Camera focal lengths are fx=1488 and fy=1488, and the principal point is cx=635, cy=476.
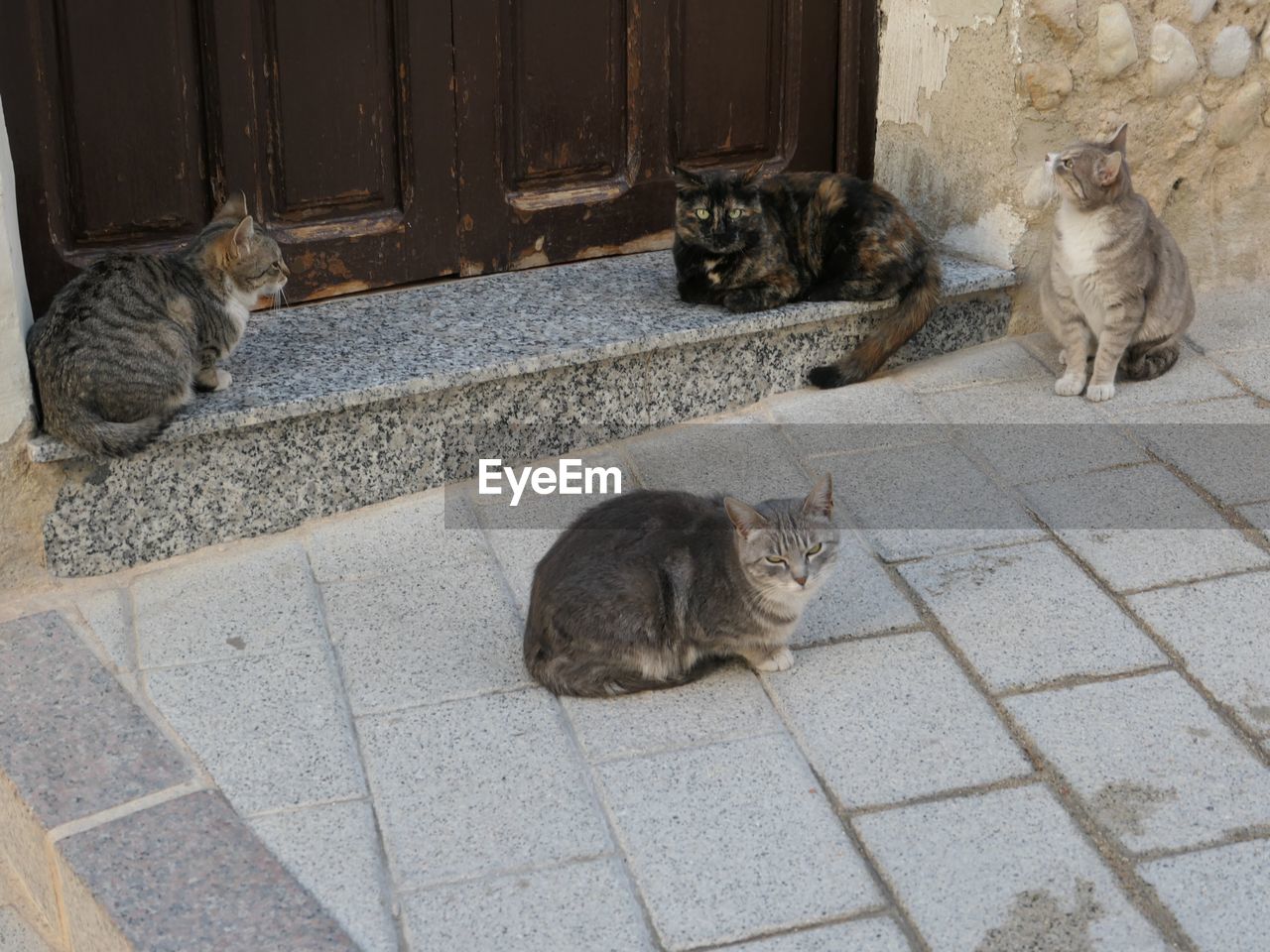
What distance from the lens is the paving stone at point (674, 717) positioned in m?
2.95

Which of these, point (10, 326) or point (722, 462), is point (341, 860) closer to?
point (10, 326)

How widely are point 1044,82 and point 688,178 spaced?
1.10 m

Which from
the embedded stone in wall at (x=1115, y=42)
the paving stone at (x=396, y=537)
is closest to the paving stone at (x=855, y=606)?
the paving stone at (x=396, y=537)

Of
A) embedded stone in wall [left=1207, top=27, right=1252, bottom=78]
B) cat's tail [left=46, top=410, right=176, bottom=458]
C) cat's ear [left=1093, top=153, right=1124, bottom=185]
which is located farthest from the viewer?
embedded stone in wall [left=1207, top=27, right=1252, bottom=78]

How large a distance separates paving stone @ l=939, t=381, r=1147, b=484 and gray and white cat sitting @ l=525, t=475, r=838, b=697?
108cm

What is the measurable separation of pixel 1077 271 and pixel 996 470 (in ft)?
2.42

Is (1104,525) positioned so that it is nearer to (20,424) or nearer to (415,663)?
(415,663)

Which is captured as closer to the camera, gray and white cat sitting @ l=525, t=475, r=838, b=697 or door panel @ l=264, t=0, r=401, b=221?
gray and white cat sitting @ l=525, t=475, r=838, b=697

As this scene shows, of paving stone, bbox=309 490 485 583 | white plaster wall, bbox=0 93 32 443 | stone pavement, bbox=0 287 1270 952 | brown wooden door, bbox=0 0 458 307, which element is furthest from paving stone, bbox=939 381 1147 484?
white plaster wall, bbox=0 93 32 443

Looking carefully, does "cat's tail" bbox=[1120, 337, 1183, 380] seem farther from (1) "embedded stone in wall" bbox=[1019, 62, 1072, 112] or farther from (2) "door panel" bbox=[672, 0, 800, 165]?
(2) "door panel" bbox=[672, 0, 800, 165]

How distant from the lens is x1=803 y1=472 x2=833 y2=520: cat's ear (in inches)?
120

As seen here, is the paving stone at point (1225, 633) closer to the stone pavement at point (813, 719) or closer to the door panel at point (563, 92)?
the stone pavement at point (813, 719)

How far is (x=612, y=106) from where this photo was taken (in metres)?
4.38

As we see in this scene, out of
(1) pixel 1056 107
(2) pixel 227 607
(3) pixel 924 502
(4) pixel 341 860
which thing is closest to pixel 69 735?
(2) pixel 227 607
